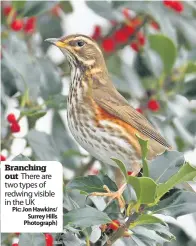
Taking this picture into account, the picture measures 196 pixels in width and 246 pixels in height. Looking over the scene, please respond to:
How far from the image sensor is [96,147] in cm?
242

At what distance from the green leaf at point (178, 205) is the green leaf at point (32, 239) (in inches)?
10.4

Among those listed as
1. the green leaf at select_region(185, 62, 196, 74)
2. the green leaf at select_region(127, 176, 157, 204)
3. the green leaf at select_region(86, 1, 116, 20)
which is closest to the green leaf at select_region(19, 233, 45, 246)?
the green leaf at select_region(127, 176, 157, 204)

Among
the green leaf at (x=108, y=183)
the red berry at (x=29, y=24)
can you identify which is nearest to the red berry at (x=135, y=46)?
the red berry at (x=29, y=24)

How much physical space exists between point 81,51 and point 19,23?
33cm

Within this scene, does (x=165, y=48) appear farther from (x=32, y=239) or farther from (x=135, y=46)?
(x=32, y=239)

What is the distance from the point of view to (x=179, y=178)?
179cm

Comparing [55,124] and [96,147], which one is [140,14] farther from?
[96,147]

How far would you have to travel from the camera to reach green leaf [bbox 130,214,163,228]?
71.7 inches

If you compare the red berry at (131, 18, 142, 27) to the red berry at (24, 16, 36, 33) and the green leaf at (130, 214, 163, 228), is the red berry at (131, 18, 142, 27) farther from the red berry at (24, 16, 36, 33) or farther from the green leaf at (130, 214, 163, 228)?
the green leaf at (130, 214, 163, 228)

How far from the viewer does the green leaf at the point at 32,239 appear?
1.89m

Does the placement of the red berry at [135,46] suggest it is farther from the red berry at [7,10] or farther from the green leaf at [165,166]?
the green leaf at [165,166]

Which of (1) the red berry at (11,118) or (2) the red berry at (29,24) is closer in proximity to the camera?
(1) the red berry at (11,118)

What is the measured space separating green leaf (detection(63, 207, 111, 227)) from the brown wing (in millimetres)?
641

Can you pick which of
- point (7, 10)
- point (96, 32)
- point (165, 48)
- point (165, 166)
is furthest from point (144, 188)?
point (96, 32)
